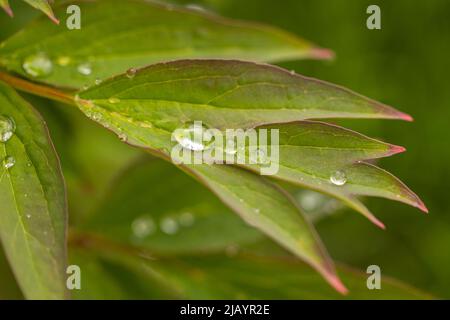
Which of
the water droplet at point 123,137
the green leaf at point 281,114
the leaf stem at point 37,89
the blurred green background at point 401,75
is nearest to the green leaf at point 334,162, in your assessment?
the green leaf at point 281,114

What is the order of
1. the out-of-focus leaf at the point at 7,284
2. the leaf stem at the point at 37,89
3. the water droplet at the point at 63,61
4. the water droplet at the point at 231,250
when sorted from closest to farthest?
the leaf stem at the point at 37,89, the water droplet at the point at 63,61, the water droplet at the point at 231,250, the out-of-focus leaf at the point at 7,284

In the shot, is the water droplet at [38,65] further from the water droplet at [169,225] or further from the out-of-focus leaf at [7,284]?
the out-of-focus leaf at [7,284]

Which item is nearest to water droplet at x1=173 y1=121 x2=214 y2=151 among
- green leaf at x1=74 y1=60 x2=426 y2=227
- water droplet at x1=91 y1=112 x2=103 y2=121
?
green leaf at x1=74 y1=60 x2=426 y2=227

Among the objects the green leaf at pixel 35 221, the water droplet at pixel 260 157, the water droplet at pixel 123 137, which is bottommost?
the green leaf at pixel 35 221

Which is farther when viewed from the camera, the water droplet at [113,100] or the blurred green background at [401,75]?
the blurred green background at [401,75]

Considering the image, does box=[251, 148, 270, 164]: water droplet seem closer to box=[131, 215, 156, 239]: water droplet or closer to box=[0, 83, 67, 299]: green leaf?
box=[0, 83, 67, 299]: green leaf

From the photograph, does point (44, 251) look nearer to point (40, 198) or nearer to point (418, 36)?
point (40, 198)

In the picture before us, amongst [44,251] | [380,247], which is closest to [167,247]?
[44,251]
